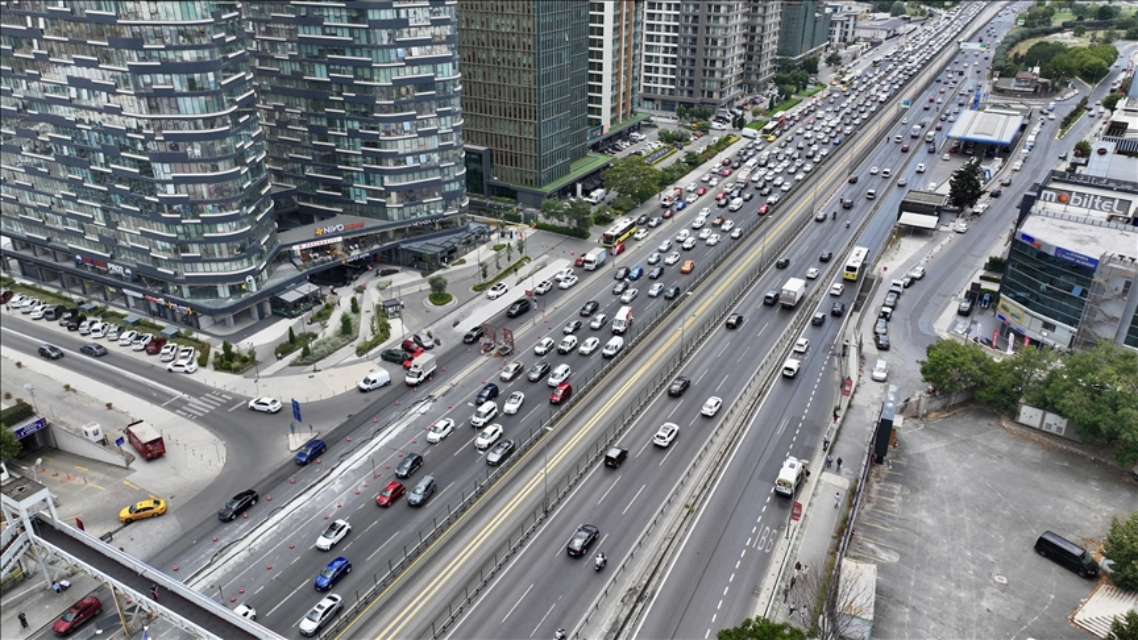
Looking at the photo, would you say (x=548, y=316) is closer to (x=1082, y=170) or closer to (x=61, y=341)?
(x=61, y=341)

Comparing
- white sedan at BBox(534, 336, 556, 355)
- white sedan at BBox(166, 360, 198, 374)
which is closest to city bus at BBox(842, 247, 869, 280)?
white sedan at BBox(534, 336, 556, 355)

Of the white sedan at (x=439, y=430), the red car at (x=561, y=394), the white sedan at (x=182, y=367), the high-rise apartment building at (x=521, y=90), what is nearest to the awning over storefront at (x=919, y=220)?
the high-rise apartment building at (x=521, y=90)

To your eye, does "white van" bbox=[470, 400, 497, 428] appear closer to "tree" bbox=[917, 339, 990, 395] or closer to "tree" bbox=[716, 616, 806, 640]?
"tree" bbox=[716, 616, 806, 640]

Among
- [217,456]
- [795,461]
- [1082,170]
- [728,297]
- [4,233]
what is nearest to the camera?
[795,461]

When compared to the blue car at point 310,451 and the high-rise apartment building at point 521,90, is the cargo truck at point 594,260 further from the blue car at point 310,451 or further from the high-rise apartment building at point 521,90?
the blue car at point 310,451

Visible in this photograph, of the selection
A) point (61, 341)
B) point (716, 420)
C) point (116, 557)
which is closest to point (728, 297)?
point (716, 420)

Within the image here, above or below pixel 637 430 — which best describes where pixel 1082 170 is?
above
